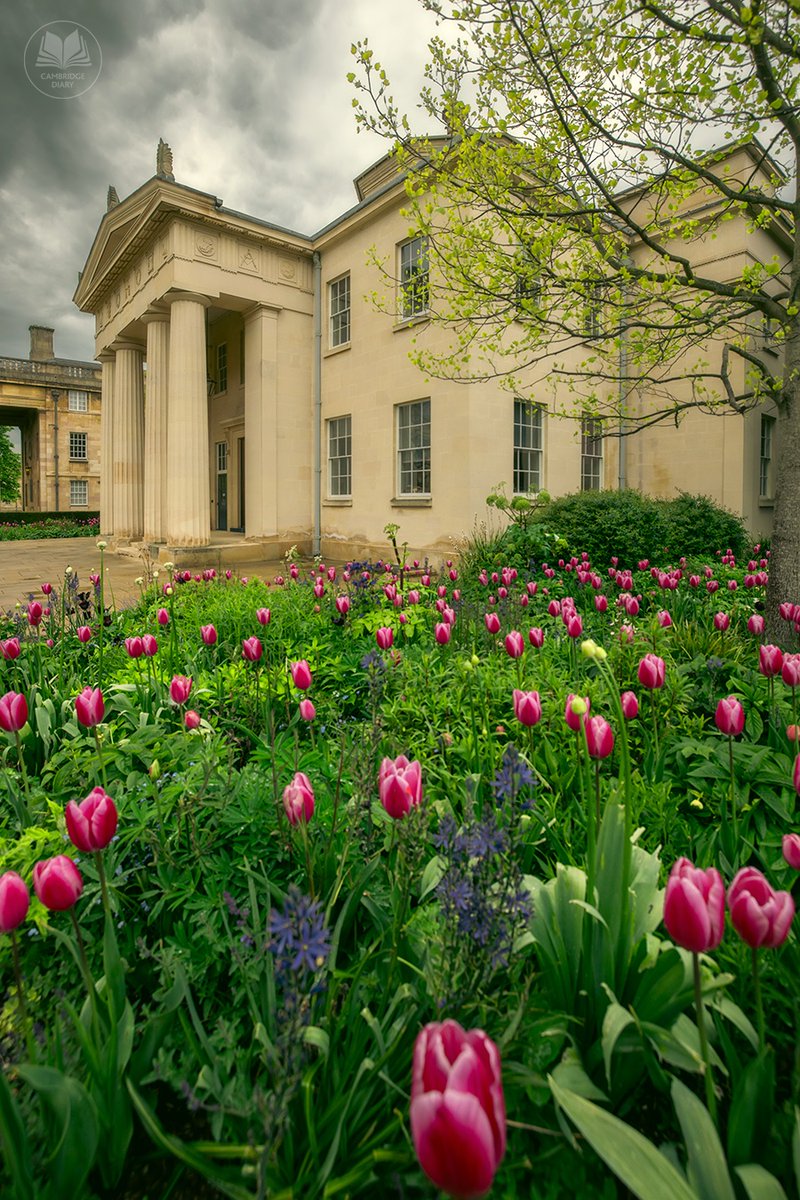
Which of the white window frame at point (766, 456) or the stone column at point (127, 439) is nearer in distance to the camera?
the white window frame at point (766, 456)

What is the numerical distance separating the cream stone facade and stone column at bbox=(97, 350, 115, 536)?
2.71 meters

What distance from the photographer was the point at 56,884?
1.13m

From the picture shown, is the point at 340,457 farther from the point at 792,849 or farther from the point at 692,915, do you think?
the point at 692,915

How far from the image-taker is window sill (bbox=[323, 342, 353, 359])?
1381cm

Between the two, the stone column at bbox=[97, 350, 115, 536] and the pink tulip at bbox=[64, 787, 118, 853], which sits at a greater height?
the stone column at bbox=[97, 350, 115, 536]

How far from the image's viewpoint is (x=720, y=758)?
93.7 inches

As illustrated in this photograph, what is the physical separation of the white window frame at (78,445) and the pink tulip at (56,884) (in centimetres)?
4381

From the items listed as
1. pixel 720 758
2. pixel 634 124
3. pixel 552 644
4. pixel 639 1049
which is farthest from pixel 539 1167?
pixel 634 124

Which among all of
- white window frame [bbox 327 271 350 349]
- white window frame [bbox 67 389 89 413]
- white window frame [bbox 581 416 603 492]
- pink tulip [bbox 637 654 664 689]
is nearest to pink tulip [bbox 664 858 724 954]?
pink tulip [bbox 637 654 664 689]

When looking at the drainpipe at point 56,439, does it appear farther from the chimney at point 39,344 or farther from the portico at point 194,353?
the portico at point 194,353

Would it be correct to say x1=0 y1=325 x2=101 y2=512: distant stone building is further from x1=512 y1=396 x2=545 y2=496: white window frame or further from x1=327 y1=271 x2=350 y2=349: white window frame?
x1=512 y1=396 x2=545 y2=496: white window frame

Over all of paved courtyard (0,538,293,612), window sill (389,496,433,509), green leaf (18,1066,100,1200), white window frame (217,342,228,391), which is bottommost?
green leaf (18,1066,100,1200)

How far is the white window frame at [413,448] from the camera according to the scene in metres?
12.0

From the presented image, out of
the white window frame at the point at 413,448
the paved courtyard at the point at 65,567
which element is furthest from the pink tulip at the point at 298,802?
the white window frame at the point at 413,448
